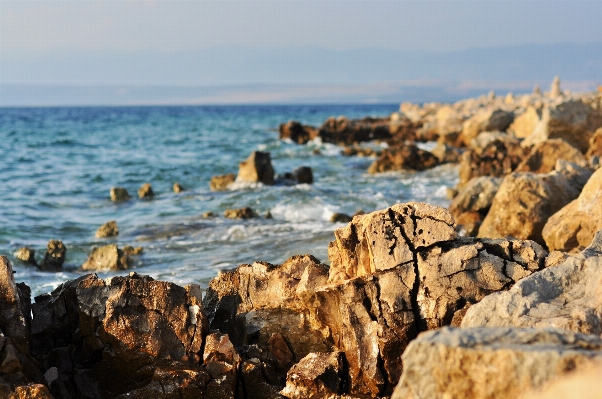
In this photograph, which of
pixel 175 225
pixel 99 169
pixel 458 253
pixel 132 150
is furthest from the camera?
pixel 132 150

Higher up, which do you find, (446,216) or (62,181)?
(446,216)

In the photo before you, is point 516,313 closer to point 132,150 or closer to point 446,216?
point 446,216

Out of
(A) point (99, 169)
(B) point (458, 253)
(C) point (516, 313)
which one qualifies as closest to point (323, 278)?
(B) point (458, 253)

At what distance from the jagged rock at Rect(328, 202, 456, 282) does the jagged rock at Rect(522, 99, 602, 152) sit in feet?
53.4

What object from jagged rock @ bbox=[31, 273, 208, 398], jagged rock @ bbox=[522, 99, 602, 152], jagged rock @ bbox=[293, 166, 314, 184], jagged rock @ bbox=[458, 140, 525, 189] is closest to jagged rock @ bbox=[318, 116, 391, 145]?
jagged rock @ bbox=[293, 166, 314, 184]

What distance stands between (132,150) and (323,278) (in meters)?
31.8

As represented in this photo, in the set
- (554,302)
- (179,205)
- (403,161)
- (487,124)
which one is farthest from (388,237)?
(487,124)

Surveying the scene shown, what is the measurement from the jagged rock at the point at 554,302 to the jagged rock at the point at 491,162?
14.1 meters

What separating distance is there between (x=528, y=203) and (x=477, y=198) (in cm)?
271

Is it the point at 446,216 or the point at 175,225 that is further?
the point at 175,225

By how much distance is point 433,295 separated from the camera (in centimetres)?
548

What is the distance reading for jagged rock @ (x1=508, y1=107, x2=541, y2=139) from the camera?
26344 mm

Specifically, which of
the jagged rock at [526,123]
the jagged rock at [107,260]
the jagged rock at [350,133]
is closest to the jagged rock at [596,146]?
the jagged rock at [526,123]

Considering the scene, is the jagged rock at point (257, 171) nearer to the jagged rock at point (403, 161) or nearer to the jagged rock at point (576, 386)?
the jagged rock at point (403, 161)
